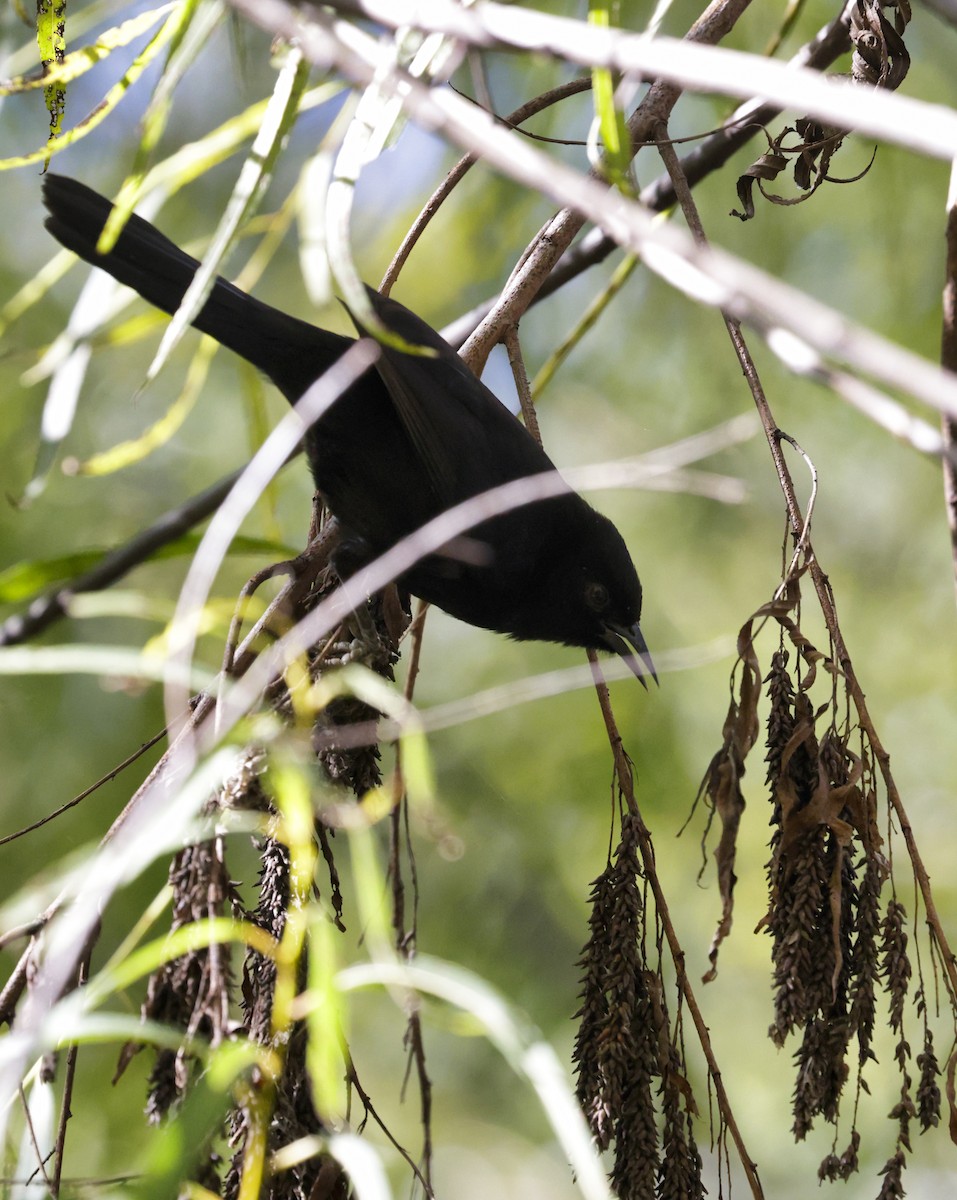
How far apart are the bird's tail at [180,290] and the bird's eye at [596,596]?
0.95m

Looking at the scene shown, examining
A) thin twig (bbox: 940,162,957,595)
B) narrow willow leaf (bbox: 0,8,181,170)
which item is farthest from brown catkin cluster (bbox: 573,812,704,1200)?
narrow willow leaf (bbox: 0,8,181,170)

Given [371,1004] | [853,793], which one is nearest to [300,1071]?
[853,793]

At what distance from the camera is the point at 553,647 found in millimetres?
5484

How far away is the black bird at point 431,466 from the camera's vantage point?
2.77 m

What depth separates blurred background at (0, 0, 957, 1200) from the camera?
520 cm

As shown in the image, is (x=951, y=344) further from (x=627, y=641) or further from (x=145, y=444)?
(x=627, y=641)

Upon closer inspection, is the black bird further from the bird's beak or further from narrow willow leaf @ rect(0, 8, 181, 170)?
narrow willow leaf @ rect(0, 8, 181, 170)

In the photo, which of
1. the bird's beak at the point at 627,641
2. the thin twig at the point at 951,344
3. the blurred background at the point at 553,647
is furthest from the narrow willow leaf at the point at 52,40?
the blurred background at the point at 553,647

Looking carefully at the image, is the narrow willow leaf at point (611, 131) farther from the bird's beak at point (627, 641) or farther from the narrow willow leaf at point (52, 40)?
the bird's beak at point (627, 641)

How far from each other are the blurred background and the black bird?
1797 millimetres

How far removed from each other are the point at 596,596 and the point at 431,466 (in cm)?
63

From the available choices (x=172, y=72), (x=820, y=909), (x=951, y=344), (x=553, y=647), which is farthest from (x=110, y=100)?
(x=553, y=647)

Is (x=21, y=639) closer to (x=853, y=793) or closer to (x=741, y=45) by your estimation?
(x=853, y=793)

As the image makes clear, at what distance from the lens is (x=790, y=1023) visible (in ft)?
5.28
